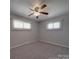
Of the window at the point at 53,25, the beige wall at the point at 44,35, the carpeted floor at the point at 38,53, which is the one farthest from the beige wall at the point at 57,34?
the carpeted floor at the point at 38,53

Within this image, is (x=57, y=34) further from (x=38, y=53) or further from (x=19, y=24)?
(x=19, y=24)

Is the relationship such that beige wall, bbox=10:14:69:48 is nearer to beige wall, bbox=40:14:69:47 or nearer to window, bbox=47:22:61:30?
beige wall, bbox=40:14:69:47

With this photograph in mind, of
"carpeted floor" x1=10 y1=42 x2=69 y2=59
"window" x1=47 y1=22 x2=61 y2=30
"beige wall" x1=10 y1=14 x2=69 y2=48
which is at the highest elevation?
"window" x1=47 y1=22 x2=61 y2=30

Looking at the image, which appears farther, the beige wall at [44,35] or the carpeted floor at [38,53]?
the beige wall at [44,35]

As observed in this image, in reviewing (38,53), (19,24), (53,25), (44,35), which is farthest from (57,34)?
(19,24)

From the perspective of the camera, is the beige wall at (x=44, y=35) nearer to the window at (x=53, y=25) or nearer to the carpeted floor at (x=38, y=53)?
the window at (x=53, y=25)

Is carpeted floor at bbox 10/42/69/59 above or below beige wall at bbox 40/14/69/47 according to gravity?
below

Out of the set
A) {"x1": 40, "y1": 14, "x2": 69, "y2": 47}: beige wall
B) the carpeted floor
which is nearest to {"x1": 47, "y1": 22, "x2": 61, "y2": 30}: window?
{"x1": 40, "y1": 14, "x2": 69, "y2": 47}: beige wall

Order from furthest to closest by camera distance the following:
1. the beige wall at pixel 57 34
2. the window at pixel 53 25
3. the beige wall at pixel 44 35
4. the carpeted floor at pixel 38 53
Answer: the window at pixel 53 25, the beige wall at pixel 57 34, the beige wall at pixel 44 35, the carpeted floor at pixel 38 53
